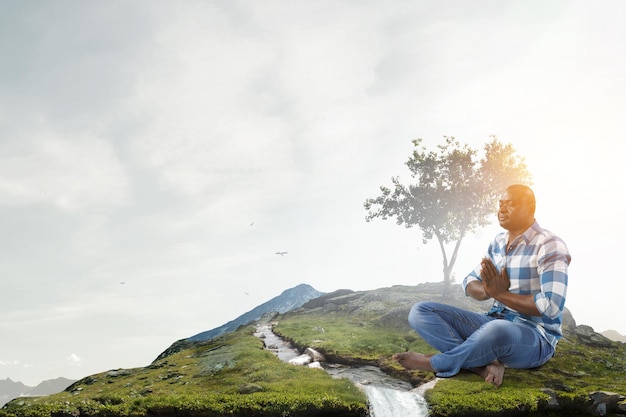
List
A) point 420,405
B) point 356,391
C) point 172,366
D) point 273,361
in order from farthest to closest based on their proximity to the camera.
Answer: point 172,366 → point 273,361 → point 356,391 → point 420,405

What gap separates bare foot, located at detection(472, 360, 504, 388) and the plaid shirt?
641mm

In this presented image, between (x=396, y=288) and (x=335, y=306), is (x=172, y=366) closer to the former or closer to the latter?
(x=335, y=306)

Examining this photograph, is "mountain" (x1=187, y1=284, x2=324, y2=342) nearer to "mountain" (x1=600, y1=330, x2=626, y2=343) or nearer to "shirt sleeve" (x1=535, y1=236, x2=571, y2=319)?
"shirt sleeve" (x1=535, y1=236, x2=571, y2=319)

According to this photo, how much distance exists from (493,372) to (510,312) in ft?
2.82

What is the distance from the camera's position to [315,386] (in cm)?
1470

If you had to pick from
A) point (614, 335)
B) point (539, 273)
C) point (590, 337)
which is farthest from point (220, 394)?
point (614, 335)

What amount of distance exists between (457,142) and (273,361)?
34422 millimetres

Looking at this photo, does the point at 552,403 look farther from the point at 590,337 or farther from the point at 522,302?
the point at 590,337

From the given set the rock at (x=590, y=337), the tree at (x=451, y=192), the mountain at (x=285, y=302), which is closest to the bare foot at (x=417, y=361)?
the rock at (x=590, y=337)

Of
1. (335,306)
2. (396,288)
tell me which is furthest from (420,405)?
(396,288)

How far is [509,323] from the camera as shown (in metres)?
4.92

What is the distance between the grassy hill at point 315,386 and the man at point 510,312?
1.29ft

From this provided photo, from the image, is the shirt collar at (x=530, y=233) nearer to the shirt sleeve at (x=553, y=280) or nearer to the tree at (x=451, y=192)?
the shirt sleeve at (x=553, y=280)

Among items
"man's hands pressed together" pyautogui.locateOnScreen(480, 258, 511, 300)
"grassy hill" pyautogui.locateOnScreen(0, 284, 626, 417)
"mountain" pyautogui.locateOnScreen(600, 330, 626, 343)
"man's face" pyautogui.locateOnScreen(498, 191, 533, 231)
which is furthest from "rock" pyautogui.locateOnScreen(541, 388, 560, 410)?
"mountain" pyautogui.locateOnScreen(600, 330, 626, 343)
